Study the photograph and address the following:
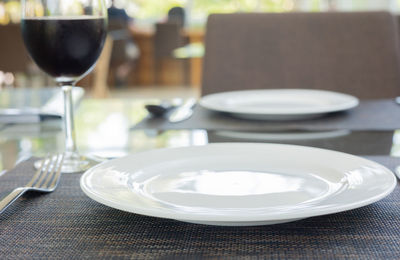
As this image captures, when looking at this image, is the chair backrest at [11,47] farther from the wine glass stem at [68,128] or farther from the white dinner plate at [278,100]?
the wine glass stem at [68,128]

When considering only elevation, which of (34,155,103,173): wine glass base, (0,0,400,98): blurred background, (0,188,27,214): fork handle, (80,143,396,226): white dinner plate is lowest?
(0,0,400,98): blurred background

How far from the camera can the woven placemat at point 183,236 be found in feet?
1.03

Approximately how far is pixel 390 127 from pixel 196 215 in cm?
48

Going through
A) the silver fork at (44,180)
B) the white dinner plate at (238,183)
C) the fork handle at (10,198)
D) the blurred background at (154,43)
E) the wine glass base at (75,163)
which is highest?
the white dinner plate at (238,183)

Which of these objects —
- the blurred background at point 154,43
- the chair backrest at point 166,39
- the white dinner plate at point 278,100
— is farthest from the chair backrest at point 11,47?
the white dinner plate at point 278,100

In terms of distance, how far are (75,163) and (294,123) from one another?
0.32 m

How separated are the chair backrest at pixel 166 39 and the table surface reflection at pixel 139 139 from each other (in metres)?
5.48

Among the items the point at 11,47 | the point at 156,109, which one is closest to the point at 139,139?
the point at 156,109

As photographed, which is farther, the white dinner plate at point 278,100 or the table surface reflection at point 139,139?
the white dinner plate at point 278,100

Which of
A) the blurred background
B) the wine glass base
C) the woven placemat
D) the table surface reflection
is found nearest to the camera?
the woven placemat

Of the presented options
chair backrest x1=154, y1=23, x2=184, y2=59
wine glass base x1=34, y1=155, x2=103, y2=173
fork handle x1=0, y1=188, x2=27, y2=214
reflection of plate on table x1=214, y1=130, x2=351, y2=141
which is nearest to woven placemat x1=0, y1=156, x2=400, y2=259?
fork handle x1=0, y1=188, x2=27, y2=214

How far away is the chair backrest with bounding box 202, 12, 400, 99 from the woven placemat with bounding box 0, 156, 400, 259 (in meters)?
0.98

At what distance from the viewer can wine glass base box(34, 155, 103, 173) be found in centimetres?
51

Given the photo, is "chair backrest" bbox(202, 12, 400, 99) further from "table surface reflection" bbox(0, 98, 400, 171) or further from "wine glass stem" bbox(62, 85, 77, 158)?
"wine glass stem" bbox(62, 85, 77, 158)
